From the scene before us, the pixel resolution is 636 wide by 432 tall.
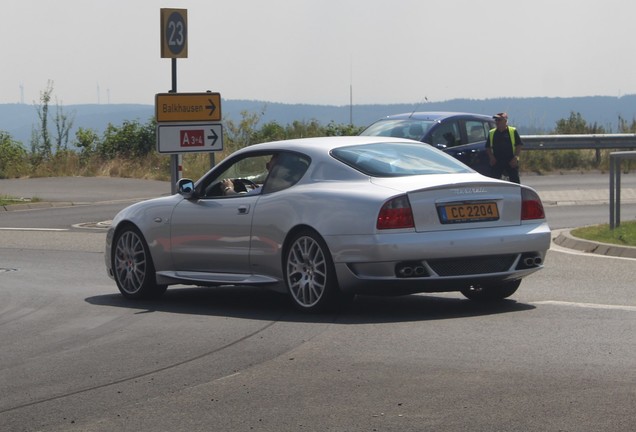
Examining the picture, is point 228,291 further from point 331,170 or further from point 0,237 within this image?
point 0,237

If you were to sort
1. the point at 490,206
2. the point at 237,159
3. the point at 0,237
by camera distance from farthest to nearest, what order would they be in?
the point at 0,237 → the point at 237,159 → the point at 490,206

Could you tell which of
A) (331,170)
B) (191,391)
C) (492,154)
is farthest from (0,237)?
(191,391)

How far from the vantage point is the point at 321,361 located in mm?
8734

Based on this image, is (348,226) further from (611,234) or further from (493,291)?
(611,234)

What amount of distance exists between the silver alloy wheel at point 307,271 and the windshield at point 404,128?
51.3 feet

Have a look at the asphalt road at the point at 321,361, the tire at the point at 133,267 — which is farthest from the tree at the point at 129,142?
the tire at the point at 133,267

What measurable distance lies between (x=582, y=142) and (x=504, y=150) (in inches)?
677

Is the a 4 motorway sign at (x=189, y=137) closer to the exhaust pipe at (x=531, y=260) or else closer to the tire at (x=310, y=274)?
the tire at (x=310, y=274)

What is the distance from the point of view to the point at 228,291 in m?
13.4

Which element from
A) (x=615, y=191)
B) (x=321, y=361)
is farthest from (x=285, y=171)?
(x=615, y=191)

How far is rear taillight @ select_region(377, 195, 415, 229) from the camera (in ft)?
34.4

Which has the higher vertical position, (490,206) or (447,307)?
(490,206)

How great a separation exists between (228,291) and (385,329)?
11.8 ft

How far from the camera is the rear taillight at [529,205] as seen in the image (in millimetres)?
11102
